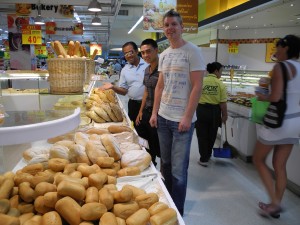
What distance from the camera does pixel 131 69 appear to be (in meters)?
4.30

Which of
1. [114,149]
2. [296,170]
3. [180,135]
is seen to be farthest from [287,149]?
[114,149]

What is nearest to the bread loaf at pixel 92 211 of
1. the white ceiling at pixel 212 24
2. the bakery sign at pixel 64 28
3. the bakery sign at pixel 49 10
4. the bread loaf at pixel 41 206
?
the bread loaf at pixel 41 206

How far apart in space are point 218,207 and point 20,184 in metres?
2.60

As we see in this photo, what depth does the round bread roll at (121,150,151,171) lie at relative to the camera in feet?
6.19

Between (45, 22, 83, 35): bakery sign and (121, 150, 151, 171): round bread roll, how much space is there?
13078 mm

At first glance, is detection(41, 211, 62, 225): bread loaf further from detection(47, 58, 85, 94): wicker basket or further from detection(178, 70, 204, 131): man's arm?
detection(178, 70, 204, 131): man's arm

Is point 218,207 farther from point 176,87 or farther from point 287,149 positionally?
point 176,87

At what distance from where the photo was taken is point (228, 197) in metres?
3.67

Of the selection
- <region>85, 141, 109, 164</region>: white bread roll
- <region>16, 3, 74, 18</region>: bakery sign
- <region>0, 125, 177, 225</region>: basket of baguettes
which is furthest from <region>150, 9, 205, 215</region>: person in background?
<region>16, 3, 74, 18</region>: bakery sign

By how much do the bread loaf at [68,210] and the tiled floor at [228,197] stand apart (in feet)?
6.99

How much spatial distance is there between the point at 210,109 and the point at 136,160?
3.05 m

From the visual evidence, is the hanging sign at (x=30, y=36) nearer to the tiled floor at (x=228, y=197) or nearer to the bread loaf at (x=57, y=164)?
the tiled floor at (x=228, y=197)

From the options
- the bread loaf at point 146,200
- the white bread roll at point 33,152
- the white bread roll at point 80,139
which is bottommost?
the bread loaf at point 146,200

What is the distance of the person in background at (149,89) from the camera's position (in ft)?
11.2
